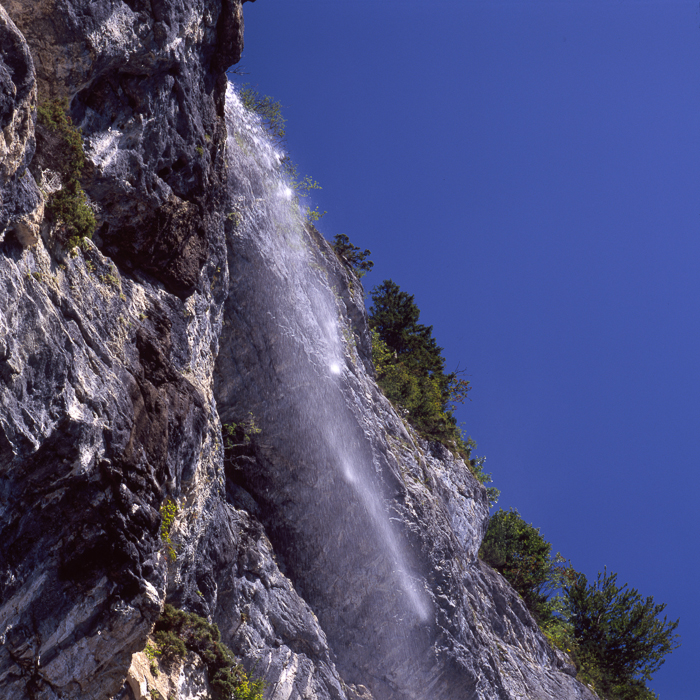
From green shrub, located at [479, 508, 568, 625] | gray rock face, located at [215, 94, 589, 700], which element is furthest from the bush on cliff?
gray rock face, located at [215, 94, 589, 700]

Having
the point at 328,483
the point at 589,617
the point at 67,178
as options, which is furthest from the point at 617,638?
the point at 67,178

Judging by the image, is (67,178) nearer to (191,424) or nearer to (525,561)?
(191,424)

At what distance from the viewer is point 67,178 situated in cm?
934

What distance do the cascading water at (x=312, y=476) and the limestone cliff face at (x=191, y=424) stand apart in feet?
0.21

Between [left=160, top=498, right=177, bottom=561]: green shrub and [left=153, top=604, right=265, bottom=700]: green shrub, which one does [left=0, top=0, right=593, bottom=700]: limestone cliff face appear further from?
[left=153, top=604, right=265, bottom=700]: green shrub

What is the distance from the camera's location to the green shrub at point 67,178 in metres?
8.86

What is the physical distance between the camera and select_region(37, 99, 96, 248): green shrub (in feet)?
29.1

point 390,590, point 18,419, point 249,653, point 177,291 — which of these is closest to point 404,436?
point 390,590

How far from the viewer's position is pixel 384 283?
3803 cm

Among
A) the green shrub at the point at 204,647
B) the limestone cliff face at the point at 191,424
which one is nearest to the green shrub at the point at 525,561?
the limestone cliff face at the point at 191,424

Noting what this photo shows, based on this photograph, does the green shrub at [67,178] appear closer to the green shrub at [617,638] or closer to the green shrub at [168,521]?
the green shrub at [168,521]

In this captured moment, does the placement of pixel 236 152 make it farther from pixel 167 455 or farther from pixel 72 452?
pixel 72 452

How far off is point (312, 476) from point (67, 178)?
10693mm

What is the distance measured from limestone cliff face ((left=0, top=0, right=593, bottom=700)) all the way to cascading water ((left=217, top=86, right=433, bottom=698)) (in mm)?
64
